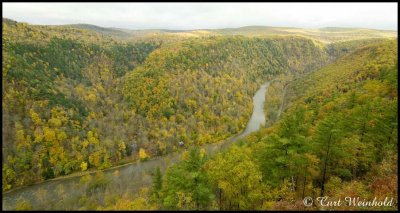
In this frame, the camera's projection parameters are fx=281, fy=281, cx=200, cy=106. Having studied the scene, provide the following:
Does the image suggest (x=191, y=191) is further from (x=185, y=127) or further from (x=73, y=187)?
(x=185, y=127)

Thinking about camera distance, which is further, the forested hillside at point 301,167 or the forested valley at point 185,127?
the forested valley at point 185,127

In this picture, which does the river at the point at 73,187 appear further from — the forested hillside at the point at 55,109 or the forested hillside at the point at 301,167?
the forested hillside at the point at 301,167

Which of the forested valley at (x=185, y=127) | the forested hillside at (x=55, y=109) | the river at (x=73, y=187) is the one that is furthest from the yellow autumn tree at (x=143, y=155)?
the forested hillside at (x=55, y=109)

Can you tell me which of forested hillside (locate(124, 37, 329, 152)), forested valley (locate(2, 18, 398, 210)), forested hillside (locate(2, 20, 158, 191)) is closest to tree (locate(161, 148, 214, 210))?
forested valley (locate(2, 18, 398, 210))

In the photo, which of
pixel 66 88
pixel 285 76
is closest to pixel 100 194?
pixel 66 88

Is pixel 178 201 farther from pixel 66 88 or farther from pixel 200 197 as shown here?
pixel 66 88

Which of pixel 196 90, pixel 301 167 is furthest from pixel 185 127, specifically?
pixel 301 167

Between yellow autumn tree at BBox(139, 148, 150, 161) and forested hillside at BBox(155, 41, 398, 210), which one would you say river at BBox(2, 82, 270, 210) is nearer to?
yellow autumn tree at BBox(139, 148, 150, 161)

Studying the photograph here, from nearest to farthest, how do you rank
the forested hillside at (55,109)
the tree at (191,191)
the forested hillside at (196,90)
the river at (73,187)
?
the tree at (191,191), the river at (73,187), the forested hillside at (55,109), the forested hillside at (196,90)
